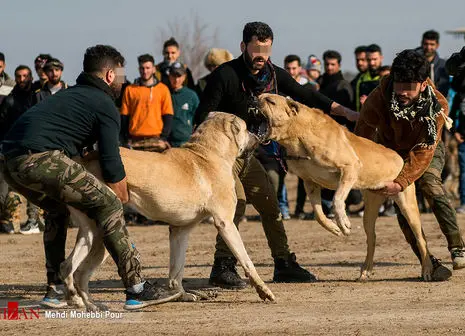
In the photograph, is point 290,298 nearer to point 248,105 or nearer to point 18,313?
point 248,105

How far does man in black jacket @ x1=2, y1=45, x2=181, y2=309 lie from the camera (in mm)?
7215

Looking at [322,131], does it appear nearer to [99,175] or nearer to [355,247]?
[99,175]

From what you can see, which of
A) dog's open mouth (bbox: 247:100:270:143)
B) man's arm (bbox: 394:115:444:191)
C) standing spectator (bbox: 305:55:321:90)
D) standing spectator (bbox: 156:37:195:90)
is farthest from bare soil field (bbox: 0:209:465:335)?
standing spectator (bbox: 305:55:321:90)

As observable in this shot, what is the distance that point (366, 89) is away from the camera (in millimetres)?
15250

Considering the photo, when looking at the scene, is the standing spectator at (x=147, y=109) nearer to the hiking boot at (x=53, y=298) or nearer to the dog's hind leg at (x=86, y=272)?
the hiking boot at (x=53, y=298)

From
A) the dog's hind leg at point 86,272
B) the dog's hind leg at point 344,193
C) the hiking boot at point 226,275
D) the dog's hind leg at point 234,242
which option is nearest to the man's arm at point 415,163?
the dog's hind leg at point 344,193

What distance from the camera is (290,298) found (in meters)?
8.49

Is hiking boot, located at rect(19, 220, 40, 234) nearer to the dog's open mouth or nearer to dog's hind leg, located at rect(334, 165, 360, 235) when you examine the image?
the dog's open mouth

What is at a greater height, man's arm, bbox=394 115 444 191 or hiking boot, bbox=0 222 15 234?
man's arm, bbox=394 115 444 191

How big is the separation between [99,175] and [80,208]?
304 millimetres

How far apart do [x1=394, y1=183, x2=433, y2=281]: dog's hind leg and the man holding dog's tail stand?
73 mm

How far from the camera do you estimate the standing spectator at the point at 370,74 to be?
50.2 feet

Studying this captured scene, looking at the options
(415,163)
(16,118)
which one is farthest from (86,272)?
(16,118)

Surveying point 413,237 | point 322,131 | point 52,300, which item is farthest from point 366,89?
point 52,300
